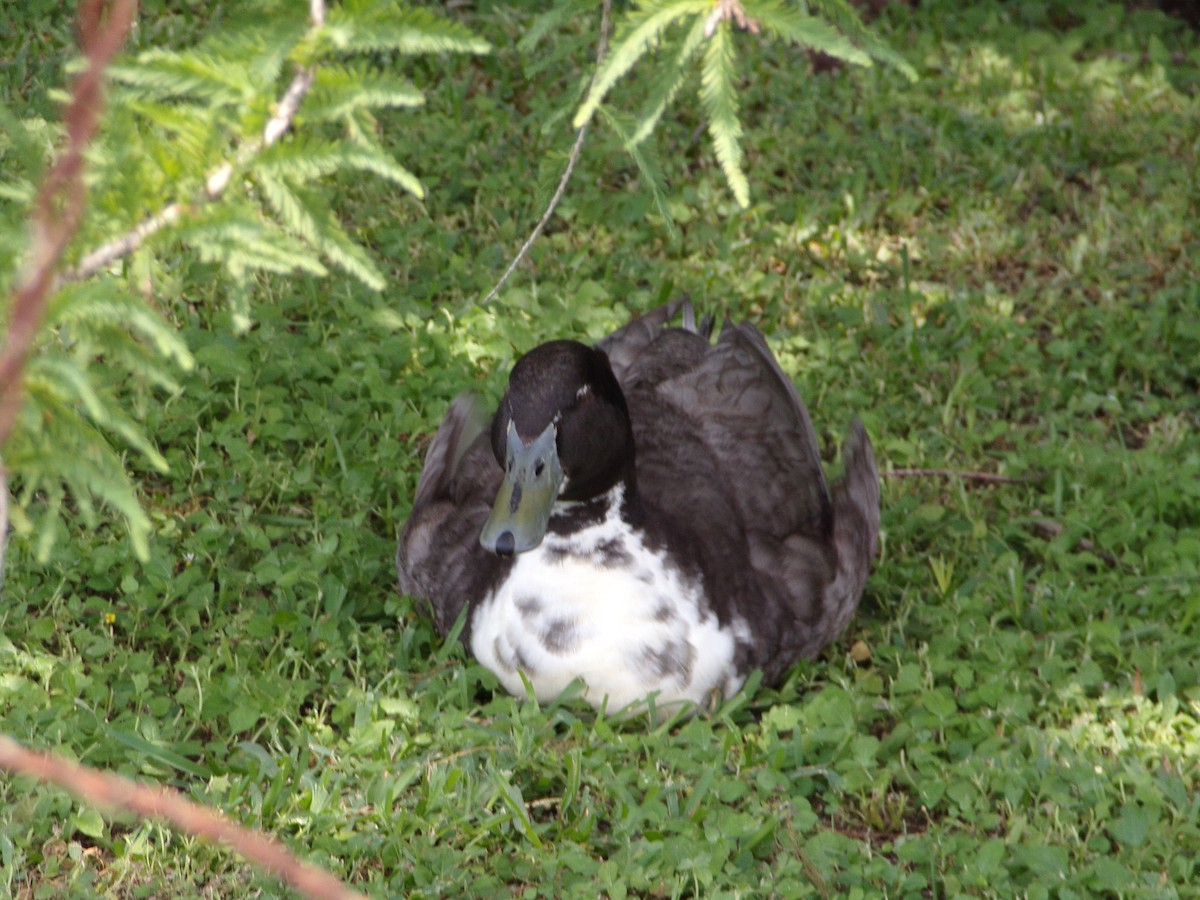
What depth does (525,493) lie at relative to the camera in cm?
380

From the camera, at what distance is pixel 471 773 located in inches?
143

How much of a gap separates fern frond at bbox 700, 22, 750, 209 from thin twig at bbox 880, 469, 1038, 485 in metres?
2.94

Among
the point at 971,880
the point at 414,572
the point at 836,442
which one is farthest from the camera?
the point at 836,442

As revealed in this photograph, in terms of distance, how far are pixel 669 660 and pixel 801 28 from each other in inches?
81.5

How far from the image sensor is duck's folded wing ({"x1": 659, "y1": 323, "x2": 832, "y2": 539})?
14.7 feet

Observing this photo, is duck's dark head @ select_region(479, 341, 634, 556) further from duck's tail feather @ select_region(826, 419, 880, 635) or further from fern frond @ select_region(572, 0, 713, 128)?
fern frond @ select_region(572, 0, 713, 128)

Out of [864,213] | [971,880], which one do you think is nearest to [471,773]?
[971,880]

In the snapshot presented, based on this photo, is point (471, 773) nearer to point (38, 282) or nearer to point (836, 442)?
point (836, 442)

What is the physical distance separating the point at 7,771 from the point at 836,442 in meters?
3.01

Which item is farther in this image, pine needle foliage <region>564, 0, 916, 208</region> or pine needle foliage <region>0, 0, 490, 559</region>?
pine needle foliage <region>564, 0, 916, 208</region>

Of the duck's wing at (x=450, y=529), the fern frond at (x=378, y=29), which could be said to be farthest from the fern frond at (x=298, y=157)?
the duck's wing at (x=450, y=529)

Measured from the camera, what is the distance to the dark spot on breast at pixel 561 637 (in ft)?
12.8

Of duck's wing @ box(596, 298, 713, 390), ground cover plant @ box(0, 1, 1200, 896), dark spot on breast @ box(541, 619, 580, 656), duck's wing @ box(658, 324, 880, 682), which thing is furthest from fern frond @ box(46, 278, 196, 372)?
duck's wing @ box(596, 298, 713, 390)

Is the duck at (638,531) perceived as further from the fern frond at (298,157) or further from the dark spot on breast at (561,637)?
the fern frond at (298,157)
